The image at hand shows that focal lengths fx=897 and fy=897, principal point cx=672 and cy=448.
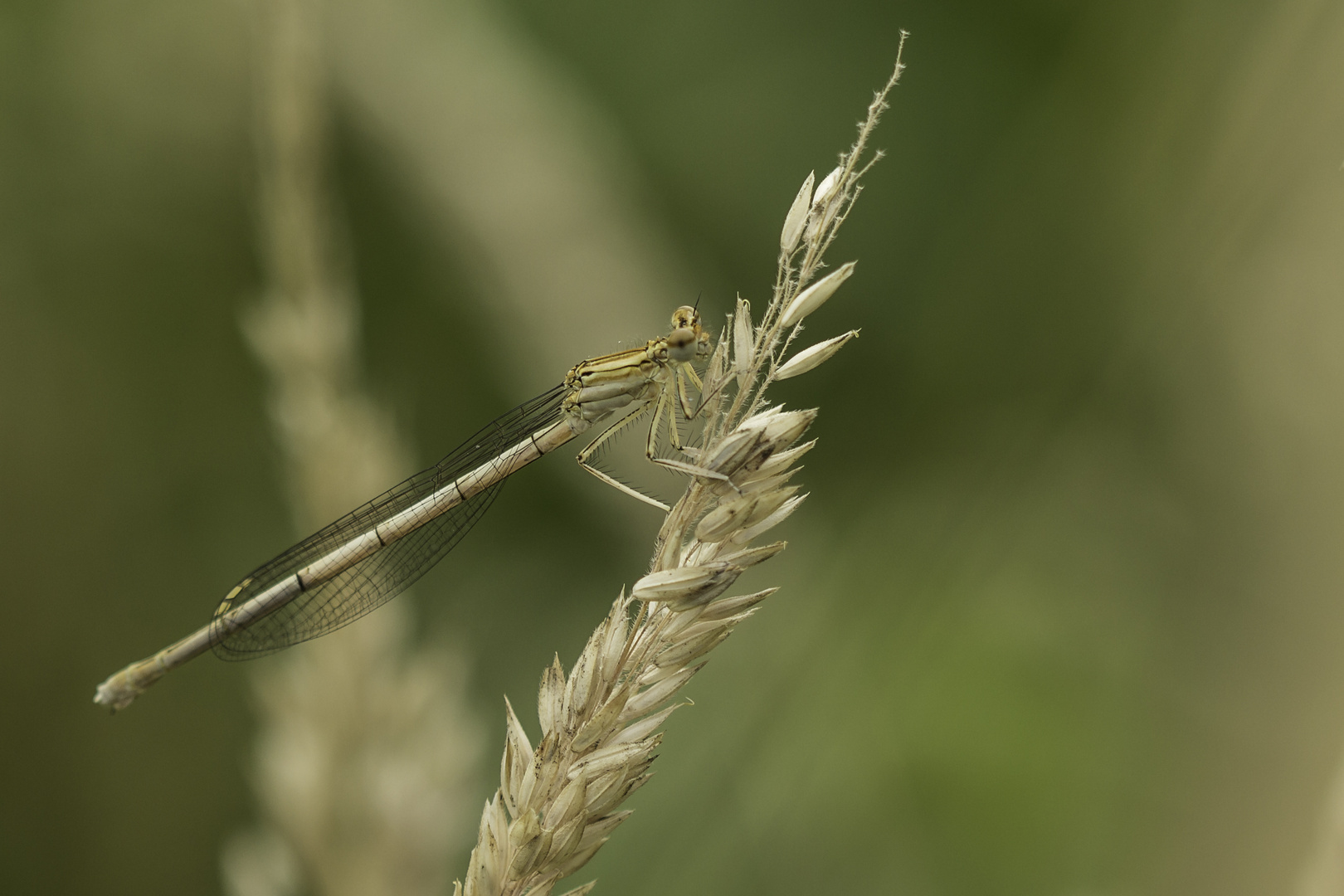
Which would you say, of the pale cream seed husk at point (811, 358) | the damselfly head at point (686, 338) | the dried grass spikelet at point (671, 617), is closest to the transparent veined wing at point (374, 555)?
the damselfly head at point (686, 338)

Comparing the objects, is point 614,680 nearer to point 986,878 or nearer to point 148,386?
point 986,878

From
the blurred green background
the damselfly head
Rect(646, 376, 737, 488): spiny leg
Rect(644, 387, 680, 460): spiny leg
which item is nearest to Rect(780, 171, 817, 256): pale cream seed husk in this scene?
Rect(646, 376, 737, 488): spiny leg

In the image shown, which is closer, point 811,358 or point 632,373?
point 811,358

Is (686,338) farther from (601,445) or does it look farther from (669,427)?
(601,445)

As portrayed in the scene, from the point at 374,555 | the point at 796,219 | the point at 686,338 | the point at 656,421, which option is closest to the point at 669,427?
the point at 656,421

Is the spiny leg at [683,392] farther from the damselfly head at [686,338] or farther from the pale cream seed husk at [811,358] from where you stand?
the pale cream seed husk at [811,358]

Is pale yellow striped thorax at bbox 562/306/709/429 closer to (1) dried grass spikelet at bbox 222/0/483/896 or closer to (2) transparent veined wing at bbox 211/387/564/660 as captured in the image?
(2) transparent veined wing at bbox 211/387/564/660
